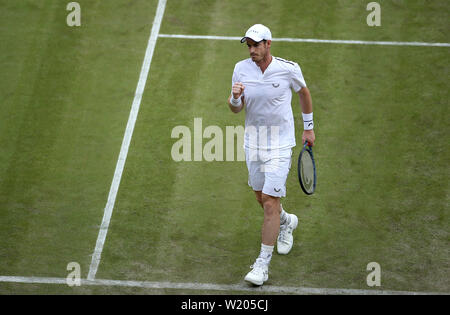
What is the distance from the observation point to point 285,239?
8805 mm

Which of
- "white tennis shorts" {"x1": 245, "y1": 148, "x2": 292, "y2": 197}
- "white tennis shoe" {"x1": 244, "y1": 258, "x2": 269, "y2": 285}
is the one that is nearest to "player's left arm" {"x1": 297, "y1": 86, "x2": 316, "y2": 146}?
"white tennis shorts" {"x1": 245, "y1": 148, "x2": 292, "y2": 197}

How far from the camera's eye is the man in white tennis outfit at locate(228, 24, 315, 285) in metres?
8.00

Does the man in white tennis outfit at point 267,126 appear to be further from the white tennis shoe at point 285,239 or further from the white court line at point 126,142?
the white court line at point 126,142

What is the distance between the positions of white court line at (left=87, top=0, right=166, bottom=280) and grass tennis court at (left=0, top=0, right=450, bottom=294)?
68 mm

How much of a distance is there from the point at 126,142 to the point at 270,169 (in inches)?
119

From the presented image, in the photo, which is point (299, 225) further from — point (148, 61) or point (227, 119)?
point (148, 61)

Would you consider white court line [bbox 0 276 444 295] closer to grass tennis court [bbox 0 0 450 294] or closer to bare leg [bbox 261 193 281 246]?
grass tennis court [bbox 0 0 450 294]

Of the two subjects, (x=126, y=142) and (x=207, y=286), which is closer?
(x=207, y=286)

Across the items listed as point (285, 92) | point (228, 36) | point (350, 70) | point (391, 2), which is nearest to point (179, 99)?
point (228, 36)

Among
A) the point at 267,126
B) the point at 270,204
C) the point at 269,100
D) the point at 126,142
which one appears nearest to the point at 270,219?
the point at 270,204

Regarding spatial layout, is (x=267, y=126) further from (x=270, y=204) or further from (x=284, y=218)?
(x=284, y=218)

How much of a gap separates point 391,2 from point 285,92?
216 inches
